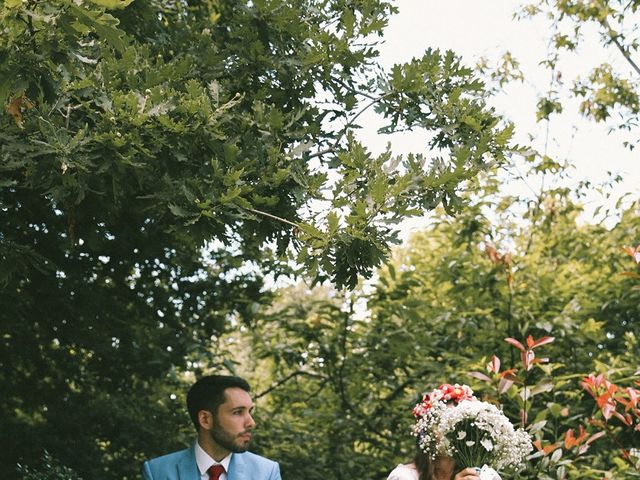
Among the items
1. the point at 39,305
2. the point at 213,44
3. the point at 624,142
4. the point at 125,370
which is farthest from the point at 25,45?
the point at 624,142

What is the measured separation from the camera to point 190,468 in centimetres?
537

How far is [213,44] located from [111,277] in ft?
9.35

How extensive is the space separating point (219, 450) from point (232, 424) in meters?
0.17

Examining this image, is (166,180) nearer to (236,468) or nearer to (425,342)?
(236,468)

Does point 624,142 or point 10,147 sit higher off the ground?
point 624,142

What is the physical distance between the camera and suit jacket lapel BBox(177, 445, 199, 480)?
533 cm

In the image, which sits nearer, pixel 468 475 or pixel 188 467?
pixel 468 475

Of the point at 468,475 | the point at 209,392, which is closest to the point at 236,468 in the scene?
the point at 209,392

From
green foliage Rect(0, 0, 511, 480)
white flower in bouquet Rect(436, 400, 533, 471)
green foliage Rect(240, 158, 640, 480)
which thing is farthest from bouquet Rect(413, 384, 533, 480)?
green foliage Rect(240, 158, 640, 480)

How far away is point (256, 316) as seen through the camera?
805cm

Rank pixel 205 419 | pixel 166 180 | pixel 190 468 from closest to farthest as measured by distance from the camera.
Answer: pixel 166 180, pixel 190 468, pixel 205 419

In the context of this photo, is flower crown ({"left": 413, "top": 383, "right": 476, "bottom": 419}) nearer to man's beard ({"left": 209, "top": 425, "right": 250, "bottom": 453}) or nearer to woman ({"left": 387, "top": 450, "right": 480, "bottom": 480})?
woman ({"left": 387, "top": 450, "right": 480, "bottom": 480})

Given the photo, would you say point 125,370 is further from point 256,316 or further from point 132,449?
point 256,316

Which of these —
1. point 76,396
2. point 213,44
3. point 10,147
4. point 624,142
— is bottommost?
point 10,147
